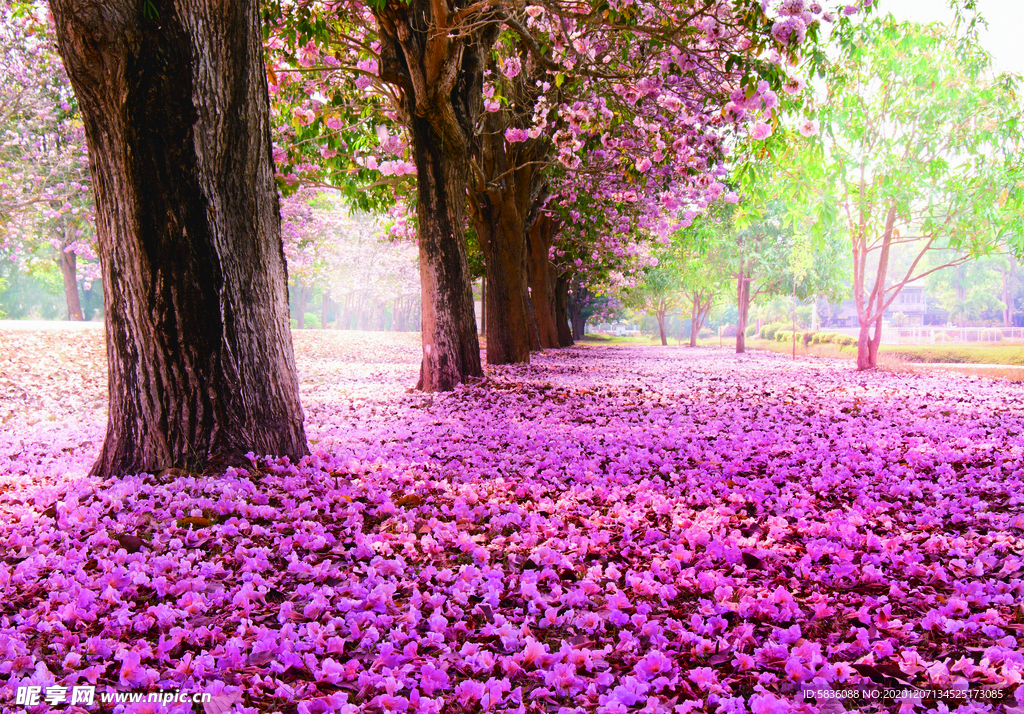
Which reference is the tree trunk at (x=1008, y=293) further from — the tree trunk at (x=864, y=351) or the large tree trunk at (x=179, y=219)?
the large tree trunk at (x=179, y=219)

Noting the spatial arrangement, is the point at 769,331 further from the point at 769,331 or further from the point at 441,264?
the point at 441,264

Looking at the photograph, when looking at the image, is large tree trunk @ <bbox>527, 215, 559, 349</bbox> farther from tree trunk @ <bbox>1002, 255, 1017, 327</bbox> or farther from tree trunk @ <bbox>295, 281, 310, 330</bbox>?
tree trunk @ <bbox>1002, 255, 1017, 327</bbox>

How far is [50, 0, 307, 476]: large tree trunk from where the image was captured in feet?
12.1

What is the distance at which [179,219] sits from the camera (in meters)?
3.82

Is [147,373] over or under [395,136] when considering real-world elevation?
under

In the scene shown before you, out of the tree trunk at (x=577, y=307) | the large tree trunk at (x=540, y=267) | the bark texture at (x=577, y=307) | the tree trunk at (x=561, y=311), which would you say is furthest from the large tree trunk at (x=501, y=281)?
the tree trunk at (x=577, y=307)

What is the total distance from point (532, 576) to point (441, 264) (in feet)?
22.0

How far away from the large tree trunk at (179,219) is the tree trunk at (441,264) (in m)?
4.66

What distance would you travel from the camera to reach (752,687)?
2049 millimetres

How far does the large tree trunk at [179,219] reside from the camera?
12.1 ft

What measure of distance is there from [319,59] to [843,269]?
26587 mm

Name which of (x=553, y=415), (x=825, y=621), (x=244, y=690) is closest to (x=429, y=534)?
(x=244, y=690)

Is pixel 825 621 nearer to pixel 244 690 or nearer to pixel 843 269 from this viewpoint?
pixel 244 690

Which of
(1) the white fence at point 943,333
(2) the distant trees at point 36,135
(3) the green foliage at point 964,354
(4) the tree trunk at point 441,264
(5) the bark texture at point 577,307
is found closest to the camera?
(4) the tree trunk at point 441,264
